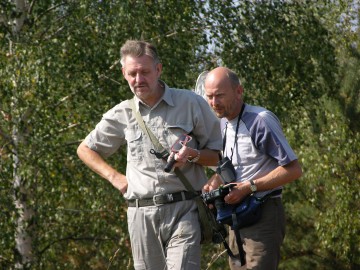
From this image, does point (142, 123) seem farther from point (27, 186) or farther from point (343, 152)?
point (343, 152)

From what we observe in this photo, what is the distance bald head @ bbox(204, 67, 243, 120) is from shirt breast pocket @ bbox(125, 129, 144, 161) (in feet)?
1.38

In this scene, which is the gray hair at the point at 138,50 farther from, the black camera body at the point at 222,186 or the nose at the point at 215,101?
the black camera body at the point at 222,186

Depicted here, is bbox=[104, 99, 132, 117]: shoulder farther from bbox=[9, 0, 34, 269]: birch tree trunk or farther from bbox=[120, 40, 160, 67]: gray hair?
bbox=[9, 0, 34, 269]: birch tree trunk

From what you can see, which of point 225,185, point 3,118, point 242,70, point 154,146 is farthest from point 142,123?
point 242,70

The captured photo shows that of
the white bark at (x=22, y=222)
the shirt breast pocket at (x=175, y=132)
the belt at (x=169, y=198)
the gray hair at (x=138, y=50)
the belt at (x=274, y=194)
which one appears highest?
the gray hair at (x=138, y=50)

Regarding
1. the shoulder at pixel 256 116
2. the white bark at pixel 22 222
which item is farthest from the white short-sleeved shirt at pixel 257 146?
the white bark at pixel 22 222

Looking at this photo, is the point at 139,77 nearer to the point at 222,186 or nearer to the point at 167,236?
the point at 222,186

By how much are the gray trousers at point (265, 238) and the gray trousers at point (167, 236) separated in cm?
30

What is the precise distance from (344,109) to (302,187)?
189 centimetres

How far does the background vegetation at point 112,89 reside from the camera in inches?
493

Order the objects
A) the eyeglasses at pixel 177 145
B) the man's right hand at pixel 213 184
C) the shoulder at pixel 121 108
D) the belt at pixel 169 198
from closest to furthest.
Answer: the eyeglasses at pixel 177 145 → the belt at pixel 169 198 → the man's right hand at pixel 213 184 → the shoulder at pixel 121 108

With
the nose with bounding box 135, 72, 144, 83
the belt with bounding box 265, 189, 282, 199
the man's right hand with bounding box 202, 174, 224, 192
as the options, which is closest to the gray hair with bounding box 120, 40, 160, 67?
the nose with bounding box 135, 72, 144, 83

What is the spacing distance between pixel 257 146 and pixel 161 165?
1.68 feet

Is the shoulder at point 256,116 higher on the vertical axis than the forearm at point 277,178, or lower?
higher
